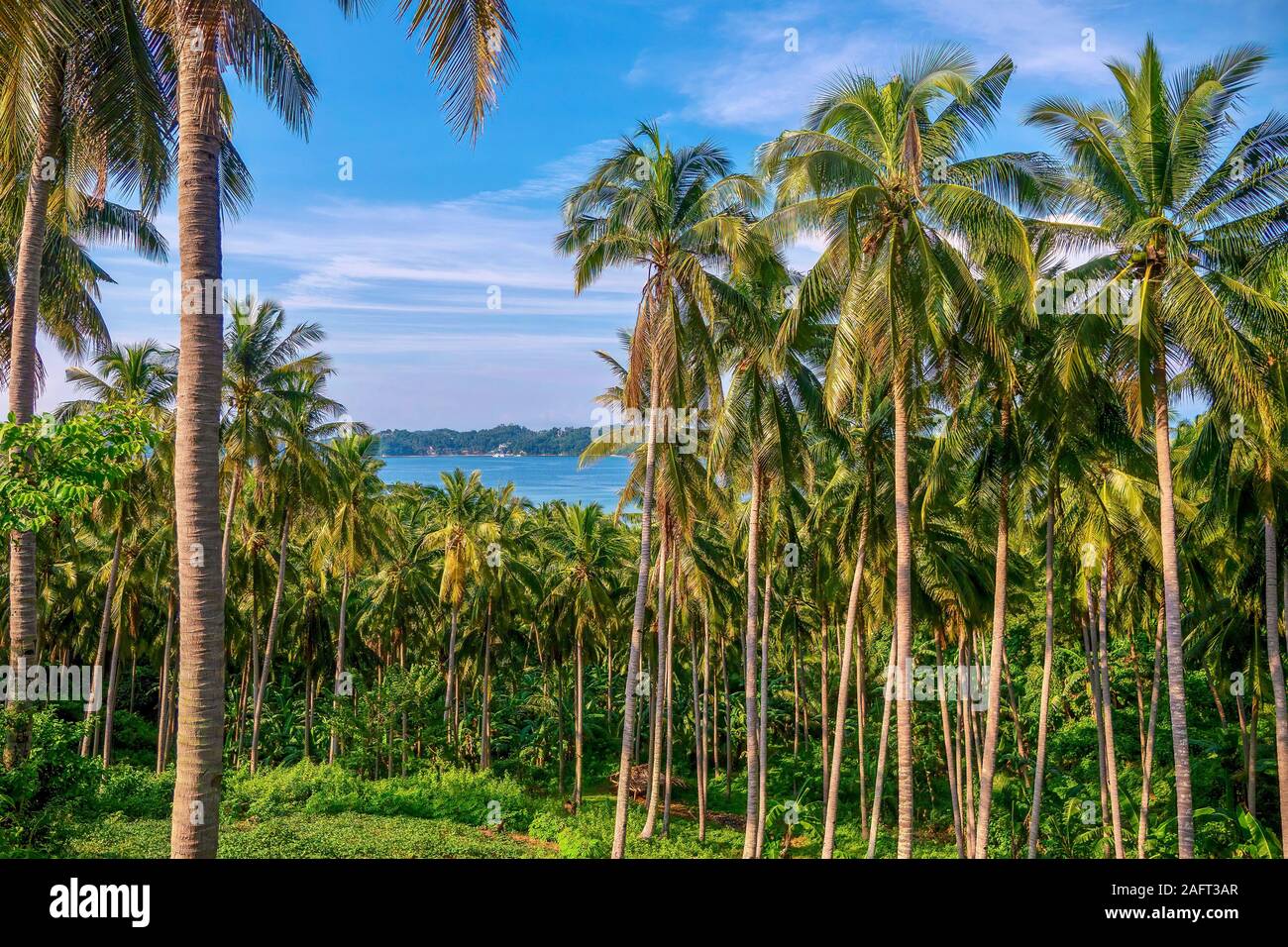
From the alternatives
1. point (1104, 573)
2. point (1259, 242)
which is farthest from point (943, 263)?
point (1104, 573)

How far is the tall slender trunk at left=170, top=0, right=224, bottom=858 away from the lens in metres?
6.75

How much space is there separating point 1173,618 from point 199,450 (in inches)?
550

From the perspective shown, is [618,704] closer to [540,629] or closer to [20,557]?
[540,629]

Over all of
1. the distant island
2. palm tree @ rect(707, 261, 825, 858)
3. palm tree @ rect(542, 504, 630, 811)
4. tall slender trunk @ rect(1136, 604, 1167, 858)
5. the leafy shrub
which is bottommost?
tall slender trunk @ rect(1136, 604, 1167, 858)

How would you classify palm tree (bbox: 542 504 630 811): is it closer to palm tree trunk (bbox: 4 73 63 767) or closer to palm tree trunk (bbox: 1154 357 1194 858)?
palm tree trunk (bbox: 4 73 63 767)

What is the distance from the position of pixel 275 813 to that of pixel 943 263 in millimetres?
22370

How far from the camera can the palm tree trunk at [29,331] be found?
37.6 ft

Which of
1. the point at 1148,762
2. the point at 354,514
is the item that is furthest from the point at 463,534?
the point at 1148,762

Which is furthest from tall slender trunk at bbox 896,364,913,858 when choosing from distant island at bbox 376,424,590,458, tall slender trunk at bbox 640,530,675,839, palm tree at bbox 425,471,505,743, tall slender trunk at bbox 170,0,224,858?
distant island at bbox 376,424,590,458

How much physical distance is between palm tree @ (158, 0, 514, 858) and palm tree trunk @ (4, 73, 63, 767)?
6.09m

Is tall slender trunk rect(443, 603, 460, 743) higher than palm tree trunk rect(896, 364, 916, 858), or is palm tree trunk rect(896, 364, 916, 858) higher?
palm tree trunk rect(896, 364, 916, 858)

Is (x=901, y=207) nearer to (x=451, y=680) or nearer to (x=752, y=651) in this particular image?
(x=752, y=651)

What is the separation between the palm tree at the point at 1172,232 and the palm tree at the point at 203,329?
10301 millimetres

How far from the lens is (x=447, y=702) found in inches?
1345
